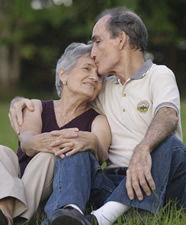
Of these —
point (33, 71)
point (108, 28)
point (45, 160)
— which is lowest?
point (33, 71)

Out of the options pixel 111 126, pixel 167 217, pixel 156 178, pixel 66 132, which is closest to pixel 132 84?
pixel 111 126

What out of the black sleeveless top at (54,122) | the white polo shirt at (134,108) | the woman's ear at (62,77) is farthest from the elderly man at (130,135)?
the woman's ear at (62,77)

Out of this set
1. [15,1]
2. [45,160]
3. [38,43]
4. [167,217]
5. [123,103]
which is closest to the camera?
[167,217]

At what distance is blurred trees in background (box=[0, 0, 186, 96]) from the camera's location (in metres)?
20.3

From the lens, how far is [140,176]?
258 cm

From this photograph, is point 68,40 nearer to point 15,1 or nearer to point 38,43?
point 38,43

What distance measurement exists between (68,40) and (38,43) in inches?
66.5

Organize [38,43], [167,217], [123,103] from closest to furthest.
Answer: [167,217] → [123,103] → [38,43]

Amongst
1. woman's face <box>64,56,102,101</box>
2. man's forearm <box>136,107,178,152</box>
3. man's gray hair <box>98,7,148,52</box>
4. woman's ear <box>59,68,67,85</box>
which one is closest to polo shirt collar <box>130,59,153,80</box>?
man's gray hair <box>98,7,148,52</box>

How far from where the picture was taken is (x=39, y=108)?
11.5ft

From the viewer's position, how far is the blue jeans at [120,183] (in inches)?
104

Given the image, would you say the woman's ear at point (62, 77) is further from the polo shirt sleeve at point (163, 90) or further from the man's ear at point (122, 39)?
the polo shirt sleeve at point (163, 90)

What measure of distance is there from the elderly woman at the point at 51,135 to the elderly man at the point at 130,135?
0.10 metres

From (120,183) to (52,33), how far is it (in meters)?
21.9
